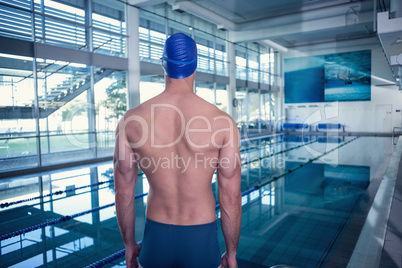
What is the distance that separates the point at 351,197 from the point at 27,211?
208 inches

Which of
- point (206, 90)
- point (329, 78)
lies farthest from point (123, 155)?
point (329, 78)

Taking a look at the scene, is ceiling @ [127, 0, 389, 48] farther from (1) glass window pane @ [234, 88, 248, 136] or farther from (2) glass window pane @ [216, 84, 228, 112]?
(1) glass window pane @ [234, 88, 248, 136]

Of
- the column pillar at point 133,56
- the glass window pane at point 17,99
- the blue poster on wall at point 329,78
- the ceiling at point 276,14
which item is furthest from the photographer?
the blue poster on wall at point 329,78

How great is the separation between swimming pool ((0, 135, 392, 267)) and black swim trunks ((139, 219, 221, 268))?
72.8 inches

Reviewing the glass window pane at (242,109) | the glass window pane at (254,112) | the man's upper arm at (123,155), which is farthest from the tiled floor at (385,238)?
the glass window pane at (254,112)

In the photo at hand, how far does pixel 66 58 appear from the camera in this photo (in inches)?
321

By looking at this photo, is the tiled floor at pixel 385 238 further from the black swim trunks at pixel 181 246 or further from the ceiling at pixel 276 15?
the ceiling at pixel 276 15

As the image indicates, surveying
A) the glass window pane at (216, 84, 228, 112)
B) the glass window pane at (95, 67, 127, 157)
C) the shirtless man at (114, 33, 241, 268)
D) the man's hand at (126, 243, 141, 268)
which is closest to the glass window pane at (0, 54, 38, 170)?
the glass window pane at (95, 67, 127, 157)

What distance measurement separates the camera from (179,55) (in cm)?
123

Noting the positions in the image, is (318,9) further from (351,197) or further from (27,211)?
(27,211)

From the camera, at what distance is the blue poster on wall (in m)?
18.6

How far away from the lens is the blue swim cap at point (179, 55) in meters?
1.23

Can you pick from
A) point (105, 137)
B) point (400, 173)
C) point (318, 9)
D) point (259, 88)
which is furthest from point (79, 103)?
point (259, 88)

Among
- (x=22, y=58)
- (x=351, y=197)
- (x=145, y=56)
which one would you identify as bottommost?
(x=351, y=197)
